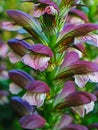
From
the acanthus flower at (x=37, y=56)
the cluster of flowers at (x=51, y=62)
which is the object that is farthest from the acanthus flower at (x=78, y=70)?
the acanthus flower at (x=37, y=56)

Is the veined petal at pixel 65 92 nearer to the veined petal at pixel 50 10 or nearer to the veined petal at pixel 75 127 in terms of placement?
the veined petal at pixel 75 127

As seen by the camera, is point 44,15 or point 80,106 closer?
point 44,15

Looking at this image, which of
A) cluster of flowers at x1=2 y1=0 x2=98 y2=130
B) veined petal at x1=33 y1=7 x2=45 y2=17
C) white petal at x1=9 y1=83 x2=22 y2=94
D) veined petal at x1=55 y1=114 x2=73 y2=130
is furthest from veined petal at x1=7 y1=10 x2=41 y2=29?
veined petal at x1=55 y1=114 x2=73 y2=130

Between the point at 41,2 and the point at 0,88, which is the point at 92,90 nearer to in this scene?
the point at 41,2

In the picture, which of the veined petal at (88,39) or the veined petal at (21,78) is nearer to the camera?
the veined petal at (88,39)

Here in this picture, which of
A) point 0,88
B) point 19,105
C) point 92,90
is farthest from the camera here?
point 0,88

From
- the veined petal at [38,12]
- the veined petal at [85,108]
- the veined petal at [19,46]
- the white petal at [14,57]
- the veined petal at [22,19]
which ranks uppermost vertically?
the veined petal at [38,12]

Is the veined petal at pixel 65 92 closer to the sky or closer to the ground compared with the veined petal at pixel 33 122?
closer to the sky

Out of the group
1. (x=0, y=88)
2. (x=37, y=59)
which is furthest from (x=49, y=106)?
(x=0, y=88)
